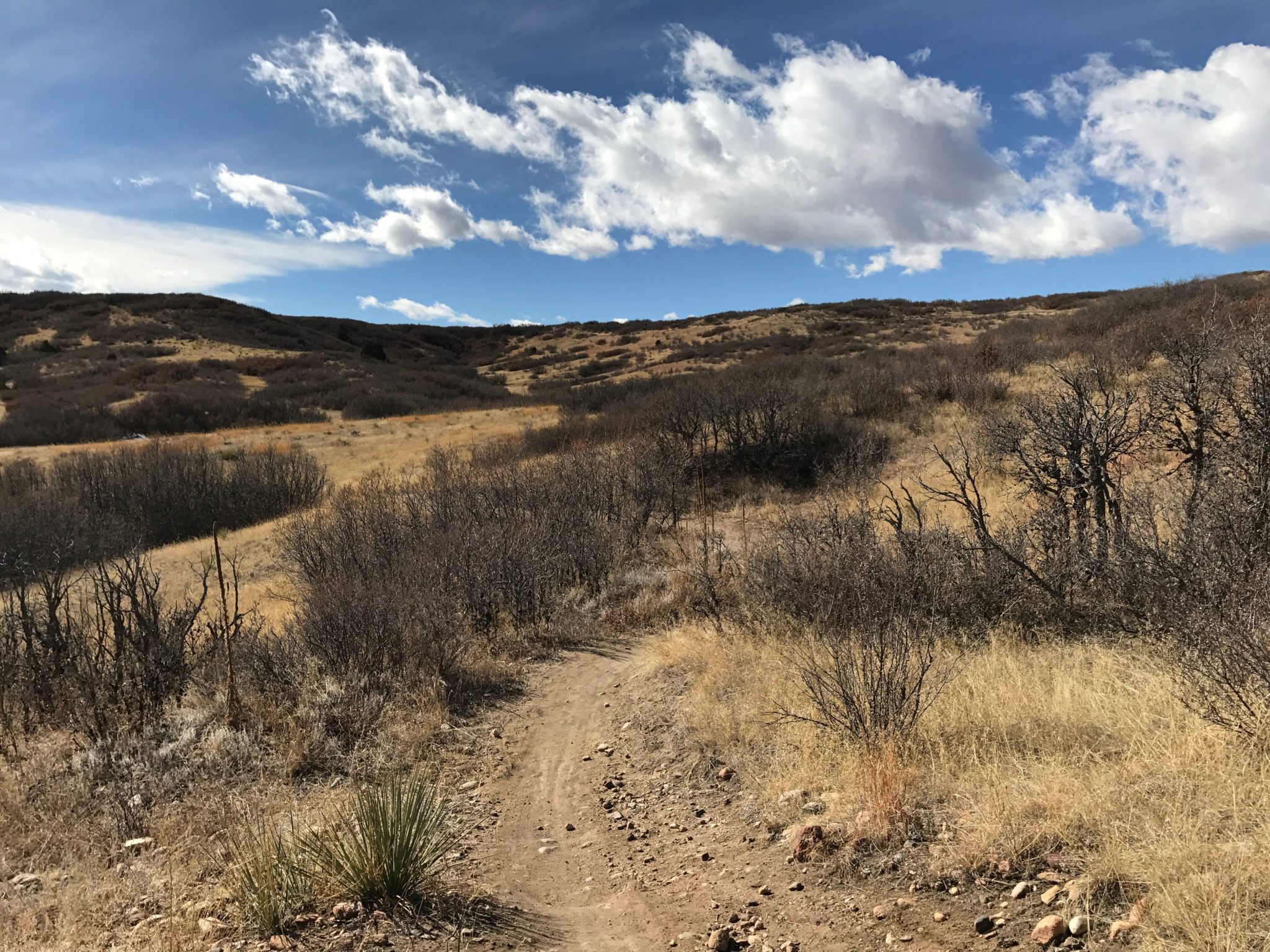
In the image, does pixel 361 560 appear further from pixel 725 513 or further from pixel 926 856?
pixel 926 856

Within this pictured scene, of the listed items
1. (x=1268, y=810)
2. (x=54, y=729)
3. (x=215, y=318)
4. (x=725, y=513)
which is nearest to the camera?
(x=1268, y=810)

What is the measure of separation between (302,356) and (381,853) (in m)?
60.6

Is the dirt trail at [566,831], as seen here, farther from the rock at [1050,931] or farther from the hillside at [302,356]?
the hillside at [302,356]

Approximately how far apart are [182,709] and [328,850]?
4077 mm

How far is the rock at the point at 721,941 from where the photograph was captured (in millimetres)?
3385

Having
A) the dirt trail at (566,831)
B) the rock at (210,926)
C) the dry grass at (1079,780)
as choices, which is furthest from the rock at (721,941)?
the rock at (210,926)

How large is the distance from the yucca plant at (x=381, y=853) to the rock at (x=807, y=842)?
79.5 inches

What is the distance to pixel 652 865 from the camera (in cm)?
441

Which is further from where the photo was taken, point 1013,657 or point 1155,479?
point 1155,479

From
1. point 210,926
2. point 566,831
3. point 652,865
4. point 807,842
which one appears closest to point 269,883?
point 210,926

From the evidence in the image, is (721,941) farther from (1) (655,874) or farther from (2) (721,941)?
(1) (655,874)

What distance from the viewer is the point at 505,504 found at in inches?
574

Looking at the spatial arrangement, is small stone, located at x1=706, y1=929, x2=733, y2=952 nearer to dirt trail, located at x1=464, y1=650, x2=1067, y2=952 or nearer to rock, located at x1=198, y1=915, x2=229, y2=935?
dirt trail, located at x1=464, y1=650, x2=1067, y2=952

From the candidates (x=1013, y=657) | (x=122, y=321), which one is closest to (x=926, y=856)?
(x=1013, y=657)
